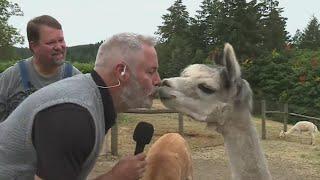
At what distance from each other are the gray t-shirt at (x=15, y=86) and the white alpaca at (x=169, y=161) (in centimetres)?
254

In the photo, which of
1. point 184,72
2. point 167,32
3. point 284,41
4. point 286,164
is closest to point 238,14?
point 284,41

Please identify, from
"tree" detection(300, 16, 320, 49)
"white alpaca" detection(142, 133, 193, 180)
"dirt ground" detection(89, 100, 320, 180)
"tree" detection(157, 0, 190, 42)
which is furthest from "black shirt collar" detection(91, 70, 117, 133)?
"tree" detection(300, 16, 320, 49)

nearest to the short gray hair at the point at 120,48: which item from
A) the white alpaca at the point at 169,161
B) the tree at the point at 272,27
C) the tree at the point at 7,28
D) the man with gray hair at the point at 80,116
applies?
the man with gray hair at the point at 80,116

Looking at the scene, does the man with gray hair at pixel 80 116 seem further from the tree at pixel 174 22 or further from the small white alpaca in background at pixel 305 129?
the tree at pixel 174 22

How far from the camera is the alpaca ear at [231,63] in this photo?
3.06 metres

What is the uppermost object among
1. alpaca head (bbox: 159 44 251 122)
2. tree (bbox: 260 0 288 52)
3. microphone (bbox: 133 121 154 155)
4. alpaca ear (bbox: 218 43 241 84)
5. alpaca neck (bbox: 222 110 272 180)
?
tree (bbox: 260 0 288 52)

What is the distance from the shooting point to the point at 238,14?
152ft

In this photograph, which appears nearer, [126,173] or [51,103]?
[51,103]

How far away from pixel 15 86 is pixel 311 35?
208ft

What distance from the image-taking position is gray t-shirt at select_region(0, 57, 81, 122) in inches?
125

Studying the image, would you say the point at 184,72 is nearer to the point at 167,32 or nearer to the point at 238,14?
the point at 238,14

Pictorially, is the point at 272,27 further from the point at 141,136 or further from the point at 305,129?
the point at 141,136

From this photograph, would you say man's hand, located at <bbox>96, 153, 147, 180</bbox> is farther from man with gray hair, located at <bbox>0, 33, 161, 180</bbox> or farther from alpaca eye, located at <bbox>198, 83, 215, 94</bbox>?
alpaca eye, located at <bbox>198, 83, 215, 94</bbox>

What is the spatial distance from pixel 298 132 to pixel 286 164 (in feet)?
19.4
